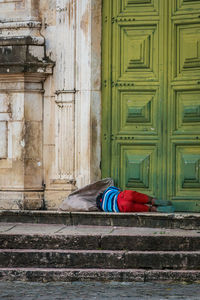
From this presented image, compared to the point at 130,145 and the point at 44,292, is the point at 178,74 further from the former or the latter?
the point at 44,292

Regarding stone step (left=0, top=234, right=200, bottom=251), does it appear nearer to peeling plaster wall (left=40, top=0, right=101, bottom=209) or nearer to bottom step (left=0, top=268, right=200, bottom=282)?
bottom step (left=0, top=268, right=200, bottom=282)

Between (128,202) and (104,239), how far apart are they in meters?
1.20

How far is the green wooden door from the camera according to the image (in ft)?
28.7

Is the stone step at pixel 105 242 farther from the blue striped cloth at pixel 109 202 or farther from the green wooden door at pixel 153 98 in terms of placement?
the green wooden door at pixel 153 98

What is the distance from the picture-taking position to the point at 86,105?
8.95 metres

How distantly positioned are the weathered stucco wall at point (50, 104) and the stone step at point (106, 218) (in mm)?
575

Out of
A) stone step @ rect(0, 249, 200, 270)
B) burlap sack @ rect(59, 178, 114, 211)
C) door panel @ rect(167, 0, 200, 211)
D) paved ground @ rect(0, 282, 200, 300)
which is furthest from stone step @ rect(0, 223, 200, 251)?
door panel @ rect(167, 0, 200, 211)

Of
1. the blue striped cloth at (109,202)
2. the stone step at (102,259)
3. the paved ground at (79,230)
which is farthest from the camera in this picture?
the blue striped cloth at (109,202)

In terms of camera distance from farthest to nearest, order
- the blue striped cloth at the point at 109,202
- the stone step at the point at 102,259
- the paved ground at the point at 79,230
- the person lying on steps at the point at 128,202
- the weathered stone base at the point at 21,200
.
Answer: the weathered stone base at the point at 21,200
the blue striped cloth at the point at 109,202
the person lying on steps at the point at 128,202
the paved ground at the point at 79,230
the stone step at the point at 102,259

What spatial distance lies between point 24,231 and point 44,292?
1430 mm

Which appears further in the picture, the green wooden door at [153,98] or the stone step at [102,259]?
the green wooden door at [153,98]

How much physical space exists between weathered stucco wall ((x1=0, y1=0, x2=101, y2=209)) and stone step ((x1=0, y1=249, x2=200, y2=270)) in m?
1.98

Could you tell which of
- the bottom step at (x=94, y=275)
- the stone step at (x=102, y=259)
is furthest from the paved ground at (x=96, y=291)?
the stone step at (x=102, y=259)

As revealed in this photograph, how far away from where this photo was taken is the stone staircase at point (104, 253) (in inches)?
262
